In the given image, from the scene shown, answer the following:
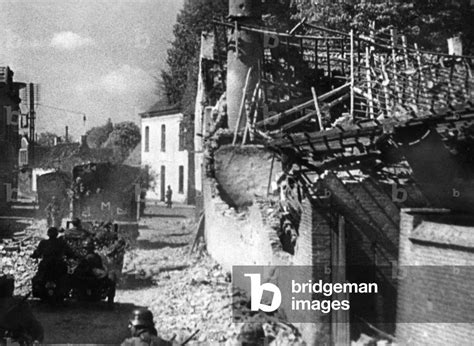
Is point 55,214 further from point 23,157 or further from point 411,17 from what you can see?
point 411,17

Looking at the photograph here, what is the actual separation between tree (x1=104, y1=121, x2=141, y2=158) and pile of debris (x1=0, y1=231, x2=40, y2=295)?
161ft

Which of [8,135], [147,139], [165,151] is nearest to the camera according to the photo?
[8,135]

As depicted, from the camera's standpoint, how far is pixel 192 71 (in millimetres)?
41969

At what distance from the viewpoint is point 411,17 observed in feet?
77.3

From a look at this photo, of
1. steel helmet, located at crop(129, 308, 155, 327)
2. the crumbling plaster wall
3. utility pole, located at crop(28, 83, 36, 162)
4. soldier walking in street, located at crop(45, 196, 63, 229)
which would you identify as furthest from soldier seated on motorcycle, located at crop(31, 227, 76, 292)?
utility pole, located at crop(28, 83, 36, 162)

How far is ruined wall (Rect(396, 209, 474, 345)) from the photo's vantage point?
29.3 feet

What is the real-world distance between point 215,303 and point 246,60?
10.5 meters

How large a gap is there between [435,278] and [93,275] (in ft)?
24.8

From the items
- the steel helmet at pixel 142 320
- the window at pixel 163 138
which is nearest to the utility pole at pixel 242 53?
the steel helmet at pixel 142 320

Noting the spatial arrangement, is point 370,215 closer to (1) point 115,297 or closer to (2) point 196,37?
(1) point 115,297

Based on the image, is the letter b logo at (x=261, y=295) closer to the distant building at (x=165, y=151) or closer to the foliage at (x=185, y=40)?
the foliage at (x=185, y=40)

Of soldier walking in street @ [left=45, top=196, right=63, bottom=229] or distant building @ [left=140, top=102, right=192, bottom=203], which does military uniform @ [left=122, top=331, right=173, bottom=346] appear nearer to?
soldier walking in street @ [left=45, top=196, right=63, bottom=229]

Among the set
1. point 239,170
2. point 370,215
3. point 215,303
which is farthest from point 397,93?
point 239,170

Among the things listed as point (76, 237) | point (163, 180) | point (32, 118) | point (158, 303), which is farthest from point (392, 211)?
point (163, 180)
